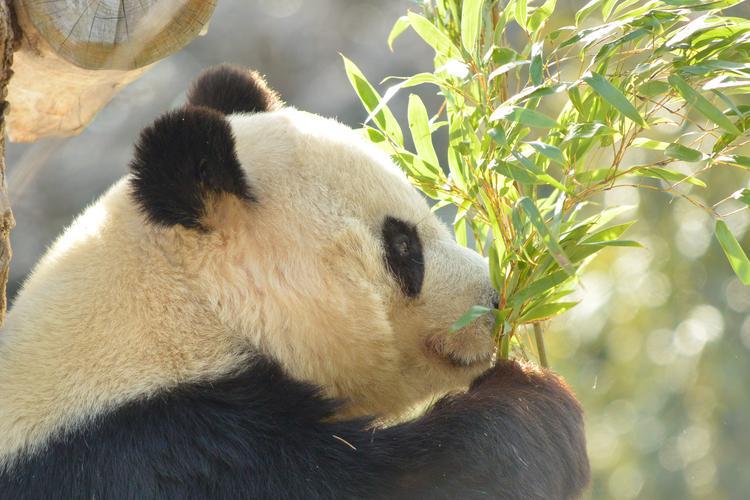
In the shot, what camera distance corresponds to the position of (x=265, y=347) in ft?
8.03

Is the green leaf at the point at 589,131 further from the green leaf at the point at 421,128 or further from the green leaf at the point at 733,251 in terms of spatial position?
the green leaf at the point at 421,128

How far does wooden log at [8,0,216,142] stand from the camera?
2.52 m

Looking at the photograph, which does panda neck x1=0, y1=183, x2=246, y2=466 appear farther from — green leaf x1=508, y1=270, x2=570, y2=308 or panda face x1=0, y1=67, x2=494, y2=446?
green leaf x1=508, y1=270, x2=570, y2=308

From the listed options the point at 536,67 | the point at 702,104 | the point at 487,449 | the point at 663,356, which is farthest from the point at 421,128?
the point at 663,356

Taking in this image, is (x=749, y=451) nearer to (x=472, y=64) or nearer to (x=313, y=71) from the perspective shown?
(x=472, y=64)

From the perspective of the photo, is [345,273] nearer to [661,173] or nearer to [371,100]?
[371,100]

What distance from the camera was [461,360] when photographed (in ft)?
8.68

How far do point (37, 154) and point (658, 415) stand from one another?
4.43 meters

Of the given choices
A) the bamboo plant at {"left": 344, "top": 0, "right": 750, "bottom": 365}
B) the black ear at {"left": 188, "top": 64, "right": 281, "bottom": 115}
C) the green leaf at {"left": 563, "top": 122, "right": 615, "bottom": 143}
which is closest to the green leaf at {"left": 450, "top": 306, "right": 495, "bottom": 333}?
the bamboo plant at {"left": 344, "top": 0, "right": 750, "bottom": 365}

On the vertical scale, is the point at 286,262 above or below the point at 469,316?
above

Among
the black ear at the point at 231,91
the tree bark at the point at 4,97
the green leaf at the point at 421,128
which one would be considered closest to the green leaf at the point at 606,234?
the green leaf at the point at 421,128

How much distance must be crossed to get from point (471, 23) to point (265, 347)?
3.34ft

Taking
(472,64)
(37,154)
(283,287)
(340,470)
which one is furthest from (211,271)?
(37,154)

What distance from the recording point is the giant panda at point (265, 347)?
2.19 m
